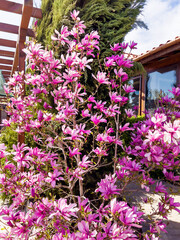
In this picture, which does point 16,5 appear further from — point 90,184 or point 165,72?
point 165,72

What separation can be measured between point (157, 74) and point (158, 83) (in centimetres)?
39

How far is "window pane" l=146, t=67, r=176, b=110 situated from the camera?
23.0 ft

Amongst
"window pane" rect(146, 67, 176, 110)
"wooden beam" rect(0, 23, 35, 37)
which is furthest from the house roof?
"wooden beam" rect(0, 23, 35, 37)

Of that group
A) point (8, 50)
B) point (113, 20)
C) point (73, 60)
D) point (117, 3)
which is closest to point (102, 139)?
point (73, 60)

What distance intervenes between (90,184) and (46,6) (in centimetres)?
293

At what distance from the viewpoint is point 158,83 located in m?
7.56

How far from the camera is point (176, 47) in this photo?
555 centimetres

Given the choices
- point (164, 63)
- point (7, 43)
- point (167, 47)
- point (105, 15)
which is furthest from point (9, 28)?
point (164, 63)

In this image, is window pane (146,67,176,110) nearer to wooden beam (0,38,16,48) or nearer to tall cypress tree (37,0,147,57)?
tall cypress tree (37,0,147,57)

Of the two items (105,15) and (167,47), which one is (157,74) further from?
(105,15)

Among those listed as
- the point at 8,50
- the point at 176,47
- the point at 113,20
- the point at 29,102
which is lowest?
the point at 29,102

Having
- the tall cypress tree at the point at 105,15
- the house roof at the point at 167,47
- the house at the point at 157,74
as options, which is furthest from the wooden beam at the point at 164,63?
the tall cypress tree at the point at 105,15

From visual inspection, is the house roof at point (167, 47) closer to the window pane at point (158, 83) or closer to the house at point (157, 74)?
the house at point (157, 74)

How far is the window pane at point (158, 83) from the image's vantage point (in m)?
7.02
